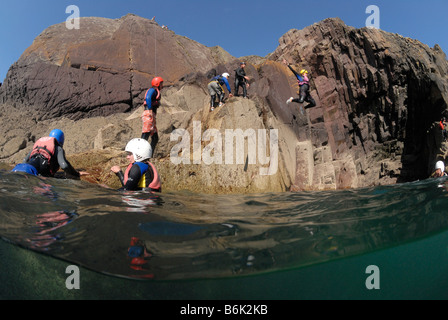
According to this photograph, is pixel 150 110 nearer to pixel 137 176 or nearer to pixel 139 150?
pixel 139 150

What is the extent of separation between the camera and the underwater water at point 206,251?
2.81 meters

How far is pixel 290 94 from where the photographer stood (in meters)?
15.7

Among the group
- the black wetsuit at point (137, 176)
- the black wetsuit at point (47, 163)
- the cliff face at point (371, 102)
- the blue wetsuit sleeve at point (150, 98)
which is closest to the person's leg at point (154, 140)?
the blue wetsuit sleeve at point (150, 98)

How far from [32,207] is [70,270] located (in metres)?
1.39

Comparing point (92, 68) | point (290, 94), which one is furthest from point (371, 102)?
point (92, 68)

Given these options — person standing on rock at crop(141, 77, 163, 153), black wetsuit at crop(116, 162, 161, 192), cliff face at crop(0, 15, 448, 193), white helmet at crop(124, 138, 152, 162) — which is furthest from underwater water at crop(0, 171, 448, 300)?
cliff face at crop(0, 15, 448, 193)

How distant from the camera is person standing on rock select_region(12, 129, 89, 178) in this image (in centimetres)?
548

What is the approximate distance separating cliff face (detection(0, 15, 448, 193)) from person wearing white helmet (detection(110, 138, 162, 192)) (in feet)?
19.1

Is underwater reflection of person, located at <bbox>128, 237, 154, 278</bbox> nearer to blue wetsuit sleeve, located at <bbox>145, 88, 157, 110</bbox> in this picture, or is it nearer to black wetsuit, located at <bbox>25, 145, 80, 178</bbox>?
black wetsuit, located at <bbox>25, 145, 80, 178</bbox>

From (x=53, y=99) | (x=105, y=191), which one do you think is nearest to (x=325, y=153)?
(x=105, y=191)

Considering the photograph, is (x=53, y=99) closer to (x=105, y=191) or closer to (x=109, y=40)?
(x=109, y=40)

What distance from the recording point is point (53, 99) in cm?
1602

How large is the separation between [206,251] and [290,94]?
1401 cm

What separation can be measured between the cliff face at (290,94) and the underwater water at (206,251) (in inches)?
275
